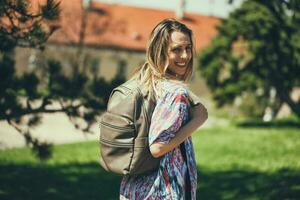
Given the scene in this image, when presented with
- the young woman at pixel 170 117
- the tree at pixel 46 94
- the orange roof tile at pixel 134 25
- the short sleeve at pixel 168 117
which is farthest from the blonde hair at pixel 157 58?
the orange roof tile at pixel 134 25

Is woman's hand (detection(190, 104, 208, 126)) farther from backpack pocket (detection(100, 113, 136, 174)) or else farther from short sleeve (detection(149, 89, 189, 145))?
backpack pocket (detection(100, 113, 136, 174))

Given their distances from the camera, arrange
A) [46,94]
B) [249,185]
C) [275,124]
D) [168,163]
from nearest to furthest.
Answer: [168,163] < [46,94] < [249,185] < [275,124]

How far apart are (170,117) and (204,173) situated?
8.23m

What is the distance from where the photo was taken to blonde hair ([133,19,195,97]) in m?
2.47

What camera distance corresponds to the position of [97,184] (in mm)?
8891

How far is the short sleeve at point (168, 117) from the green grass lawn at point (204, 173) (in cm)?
541

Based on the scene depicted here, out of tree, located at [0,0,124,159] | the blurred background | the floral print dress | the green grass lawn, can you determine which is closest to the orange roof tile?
the blurred background

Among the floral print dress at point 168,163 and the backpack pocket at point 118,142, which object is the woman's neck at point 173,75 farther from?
the backpack pocket at point 118,142

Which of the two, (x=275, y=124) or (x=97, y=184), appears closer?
(x=97, y=184)

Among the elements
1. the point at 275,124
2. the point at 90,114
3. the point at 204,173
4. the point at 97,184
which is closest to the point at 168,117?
the point at 90,114

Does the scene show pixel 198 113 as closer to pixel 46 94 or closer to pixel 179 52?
pixel 179 52

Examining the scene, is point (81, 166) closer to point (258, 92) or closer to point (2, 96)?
point (2, 96)

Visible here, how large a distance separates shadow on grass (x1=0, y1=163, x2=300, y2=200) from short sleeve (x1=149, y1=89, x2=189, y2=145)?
213 inches

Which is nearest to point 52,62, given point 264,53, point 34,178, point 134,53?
point 34,178
